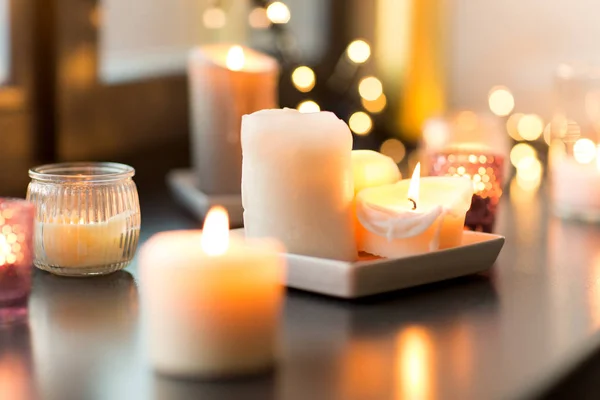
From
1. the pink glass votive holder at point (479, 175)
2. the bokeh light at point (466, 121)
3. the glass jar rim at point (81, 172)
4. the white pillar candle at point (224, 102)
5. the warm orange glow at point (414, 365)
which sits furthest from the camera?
the bokeh light at point (466, 121)

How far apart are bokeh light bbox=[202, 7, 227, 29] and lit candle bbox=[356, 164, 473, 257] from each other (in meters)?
0.88

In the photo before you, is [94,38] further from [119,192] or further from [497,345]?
[497,345]

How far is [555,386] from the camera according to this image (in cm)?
66

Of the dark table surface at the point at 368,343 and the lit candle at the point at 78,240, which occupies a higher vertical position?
the lit candle at the point at 78,240

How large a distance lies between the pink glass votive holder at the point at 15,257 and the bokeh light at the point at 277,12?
954 millimetres

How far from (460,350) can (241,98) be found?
0.56 metres

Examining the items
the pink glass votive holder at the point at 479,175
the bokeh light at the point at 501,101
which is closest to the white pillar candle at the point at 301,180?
the pink glass votive holder at the point at 479,175

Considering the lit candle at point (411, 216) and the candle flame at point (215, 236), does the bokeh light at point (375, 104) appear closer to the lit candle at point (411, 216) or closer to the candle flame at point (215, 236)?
the lit candle at point (411, 216)

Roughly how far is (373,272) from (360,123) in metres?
1.02

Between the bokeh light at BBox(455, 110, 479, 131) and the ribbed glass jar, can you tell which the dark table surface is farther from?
the bokeh light at BBox(455, 110, 479, 131)

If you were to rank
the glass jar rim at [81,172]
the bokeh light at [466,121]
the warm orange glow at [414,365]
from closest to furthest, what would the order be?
the warm orange glow at [414,365] < the glass jar rim at [81,172] < the bokeh light at [466,121]

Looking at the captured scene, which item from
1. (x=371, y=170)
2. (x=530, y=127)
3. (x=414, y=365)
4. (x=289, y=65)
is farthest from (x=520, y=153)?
(x=414, y=365)

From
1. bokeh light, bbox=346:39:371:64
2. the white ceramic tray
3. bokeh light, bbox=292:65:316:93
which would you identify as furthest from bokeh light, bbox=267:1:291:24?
the white ceramic tray

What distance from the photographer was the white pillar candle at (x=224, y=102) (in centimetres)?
117
